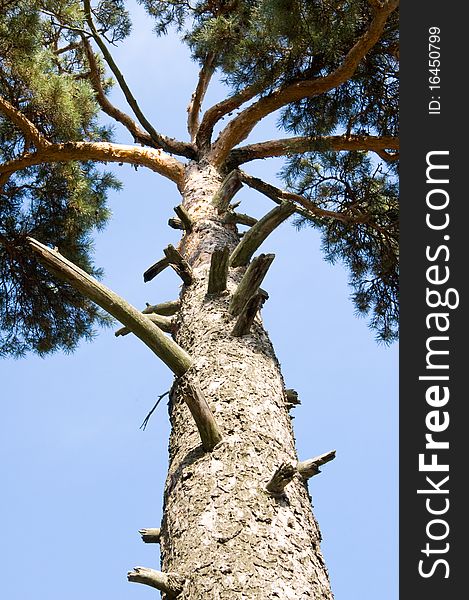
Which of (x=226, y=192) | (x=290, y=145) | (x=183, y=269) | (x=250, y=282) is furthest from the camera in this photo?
(x=290, y=145)

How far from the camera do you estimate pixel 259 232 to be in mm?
3480

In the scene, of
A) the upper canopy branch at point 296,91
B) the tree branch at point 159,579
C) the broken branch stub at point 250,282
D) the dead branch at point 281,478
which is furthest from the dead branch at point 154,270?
the tree branch at point 159,579

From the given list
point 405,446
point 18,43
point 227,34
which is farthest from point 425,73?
point 18,43

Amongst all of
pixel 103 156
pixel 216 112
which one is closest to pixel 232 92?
pixel 216 112

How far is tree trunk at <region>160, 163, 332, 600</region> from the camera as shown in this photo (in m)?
2.05

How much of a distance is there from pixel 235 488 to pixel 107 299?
32.4 inches

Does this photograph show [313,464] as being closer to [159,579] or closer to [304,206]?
[159,579]

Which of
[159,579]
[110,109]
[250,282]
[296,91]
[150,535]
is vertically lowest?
[159,579]

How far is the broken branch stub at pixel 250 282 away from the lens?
295 cm

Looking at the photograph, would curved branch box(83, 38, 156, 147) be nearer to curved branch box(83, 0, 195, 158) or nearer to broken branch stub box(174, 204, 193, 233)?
curved branch box(83, 0, 195, 158)

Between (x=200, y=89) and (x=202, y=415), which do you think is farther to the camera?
(x=200, y=89)

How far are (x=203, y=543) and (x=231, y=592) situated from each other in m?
0.24

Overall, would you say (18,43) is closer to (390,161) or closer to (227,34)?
(227,34)

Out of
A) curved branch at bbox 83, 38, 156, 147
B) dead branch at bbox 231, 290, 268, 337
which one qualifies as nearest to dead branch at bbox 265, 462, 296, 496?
dead branch at bbox 231, 290, 268, 337
